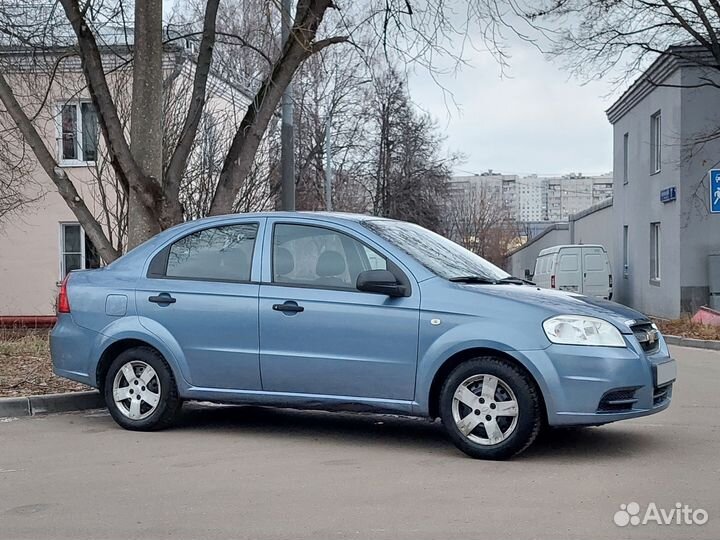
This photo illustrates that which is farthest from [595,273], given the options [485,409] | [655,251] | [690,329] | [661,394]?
[485,409]

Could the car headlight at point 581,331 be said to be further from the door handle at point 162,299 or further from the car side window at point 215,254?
the door handle at point 162,299

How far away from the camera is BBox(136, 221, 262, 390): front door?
752 centimetres

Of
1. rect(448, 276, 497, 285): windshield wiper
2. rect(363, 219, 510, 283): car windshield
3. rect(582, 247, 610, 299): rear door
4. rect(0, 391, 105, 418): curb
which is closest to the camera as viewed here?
rect(448, 276, 497, 285): windshield wiper

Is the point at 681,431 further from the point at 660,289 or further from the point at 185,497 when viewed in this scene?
the point at 660,289

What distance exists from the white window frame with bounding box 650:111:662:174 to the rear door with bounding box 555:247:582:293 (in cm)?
350

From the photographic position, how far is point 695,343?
59.7 feet

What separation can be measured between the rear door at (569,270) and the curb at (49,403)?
62.9ft

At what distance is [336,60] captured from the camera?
108ft

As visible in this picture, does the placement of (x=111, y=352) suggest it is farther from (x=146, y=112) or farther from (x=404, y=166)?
(x=404, y=166)

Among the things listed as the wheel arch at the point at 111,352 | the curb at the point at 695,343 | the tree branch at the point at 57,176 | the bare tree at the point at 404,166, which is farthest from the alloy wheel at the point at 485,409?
the bare tree at the point at 404,166

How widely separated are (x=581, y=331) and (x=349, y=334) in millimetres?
1639

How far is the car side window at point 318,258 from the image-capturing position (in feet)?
24.0

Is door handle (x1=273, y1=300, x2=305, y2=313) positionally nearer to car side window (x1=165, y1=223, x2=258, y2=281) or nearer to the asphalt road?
car side window (x1=165, y1=223, x2=258, y2=281)

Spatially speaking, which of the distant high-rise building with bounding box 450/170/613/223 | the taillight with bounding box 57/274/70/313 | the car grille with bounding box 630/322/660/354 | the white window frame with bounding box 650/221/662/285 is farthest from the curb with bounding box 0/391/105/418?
the distant high-rise building with bounding box 450/170/613/223
